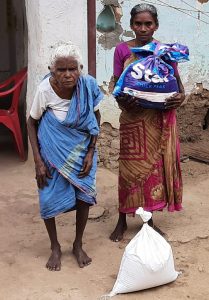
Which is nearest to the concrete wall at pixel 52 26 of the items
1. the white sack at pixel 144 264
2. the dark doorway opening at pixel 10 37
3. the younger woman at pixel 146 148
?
the younger woman at pixel 146 148

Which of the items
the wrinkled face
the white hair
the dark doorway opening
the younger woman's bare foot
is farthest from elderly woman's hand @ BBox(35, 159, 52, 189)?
the dark doorway opening

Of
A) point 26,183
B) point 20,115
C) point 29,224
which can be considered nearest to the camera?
point 29,224

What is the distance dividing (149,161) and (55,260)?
Answer: 35.8 inches

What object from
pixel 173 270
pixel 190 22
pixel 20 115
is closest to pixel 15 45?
pixel 20 115

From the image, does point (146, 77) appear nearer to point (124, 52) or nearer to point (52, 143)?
point (124, 52)

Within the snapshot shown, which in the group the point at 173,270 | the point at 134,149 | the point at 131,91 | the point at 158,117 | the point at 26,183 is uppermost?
the point at 131,91

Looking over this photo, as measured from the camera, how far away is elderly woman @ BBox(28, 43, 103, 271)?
118 inches

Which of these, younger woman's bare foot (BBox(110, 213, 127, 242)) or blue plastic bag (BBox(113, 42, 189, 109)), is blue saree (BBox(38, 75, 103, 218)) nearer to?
blue plastic bag (BBox(113, 42, 189, 109))

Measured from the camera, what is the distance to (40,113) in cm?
303

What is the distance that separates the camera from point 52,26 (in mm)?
4574

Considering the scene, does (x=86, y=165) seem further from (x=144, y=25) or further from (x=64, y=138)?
(x=144, y=25)

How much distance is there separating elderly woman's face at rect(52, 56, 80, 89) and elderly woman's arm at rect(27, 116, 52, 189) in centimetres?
34

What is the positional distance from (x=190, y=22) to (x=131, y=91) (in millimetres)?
2112

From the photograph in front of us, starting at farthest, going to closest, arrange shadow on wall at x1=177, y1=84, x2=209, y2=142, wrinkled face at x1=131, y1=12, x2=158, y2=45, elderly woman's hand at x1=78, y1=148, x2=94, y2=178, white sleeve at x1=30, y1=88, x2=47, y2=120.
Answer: shadow on wall at x1=177, y1=84, x2=209, y2=142
wrinkled face at x1=131, y1=12, x2=158, y2=45
elderly woman's hand at x1=78, y1=148, x2=94, y2=178
white sleeve at x1=30, y1=88, x2=47, y2=120
